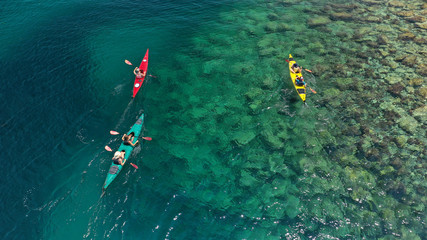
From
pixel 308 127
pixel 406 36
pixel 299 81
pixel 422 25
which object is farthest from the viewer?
pixel 422 25

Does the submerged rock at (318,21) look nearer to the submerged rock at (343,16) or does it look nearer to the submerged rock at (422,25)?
the submerged rock at (343,16)

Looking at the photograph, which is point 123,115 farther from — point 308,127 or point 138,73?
point 308,127

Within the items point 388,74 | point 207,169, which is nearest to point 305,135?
point 207,169

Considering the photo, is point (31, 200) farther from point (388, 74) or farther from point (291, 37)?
point (388, 74)

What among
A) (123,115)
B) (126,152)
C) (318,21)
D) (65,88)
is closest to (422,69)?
(318,21)

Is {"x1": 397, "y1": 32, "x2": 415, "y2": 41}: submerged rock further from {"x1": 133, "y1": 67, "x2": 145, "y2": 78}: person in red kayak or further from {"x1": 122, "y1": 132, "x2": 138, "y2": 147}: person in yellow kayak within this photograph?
{"x1": 122, "y1": 132, "x2": 138, "y2": 147}: person in yellow kayak

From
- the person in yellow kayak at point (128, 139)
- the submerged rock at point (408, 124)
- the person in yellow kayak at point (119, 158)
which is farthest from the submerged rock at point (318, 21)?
the person in yellow kayak at point (119, 158)
